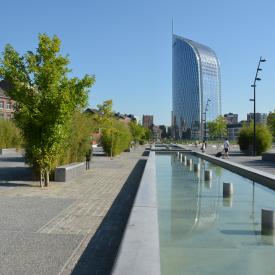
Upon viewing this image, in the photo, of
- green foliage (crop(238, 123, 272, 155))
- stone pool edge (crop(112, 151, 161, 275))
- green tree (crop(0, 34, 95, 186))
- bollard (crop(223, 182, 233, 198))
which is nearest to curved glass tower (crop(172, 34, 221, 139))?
green foliage (crop(238, 123, 272, 155))

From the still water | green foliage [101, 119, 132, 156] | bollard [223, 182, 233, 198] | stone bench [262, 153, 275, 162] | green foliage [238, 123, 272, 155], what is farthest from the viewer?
green foliage [238, 123, 272, 155]

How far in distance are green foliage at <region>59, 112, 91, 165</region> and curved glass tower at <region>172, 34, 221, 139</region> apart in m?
139

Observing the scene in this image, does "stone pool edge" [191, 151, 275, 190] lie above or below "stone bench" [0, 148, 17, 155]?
below

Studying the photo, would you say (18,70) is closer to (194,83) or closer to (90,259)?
(90,259)

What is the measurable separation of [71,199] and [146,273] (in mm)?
7665

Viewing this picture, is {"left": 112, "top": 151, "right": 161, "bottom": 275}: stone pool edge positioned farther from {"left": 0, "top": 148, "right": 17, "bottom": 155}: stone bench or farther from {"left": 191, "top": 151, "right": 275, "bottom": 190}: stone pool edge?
{"left": 0, "top": 148, "right": 17, "bottom": 155}: stone bench

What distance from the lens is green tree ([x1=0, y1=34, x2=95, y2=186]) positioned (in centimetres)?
1468

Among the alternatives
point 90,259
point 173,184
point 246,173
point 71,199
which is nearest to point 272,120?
point 246,173

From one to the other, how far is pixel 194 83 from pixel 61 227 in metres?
162

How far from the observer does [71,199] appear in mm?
12242

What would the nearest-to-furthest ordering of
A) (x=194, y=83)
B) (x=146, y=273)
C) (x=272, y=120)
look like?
1. (x=146, y=273)
2. (x=272, y=120)
3. (x=194, y=83)

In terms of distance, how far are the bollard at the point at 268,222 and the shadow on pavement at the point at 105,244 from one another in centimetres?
258

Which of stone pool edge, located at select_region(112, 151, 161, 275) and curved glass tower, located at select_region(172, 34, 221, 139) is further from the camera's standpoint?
curved glass tower, located at select_region(172, 34, 221, 139)

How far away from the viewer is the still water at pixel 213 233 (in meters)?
6.03
